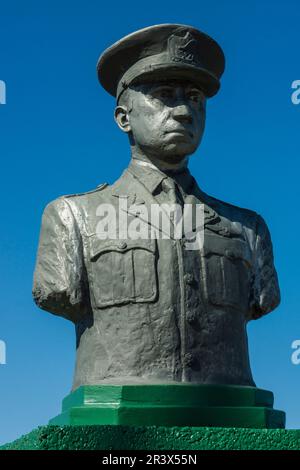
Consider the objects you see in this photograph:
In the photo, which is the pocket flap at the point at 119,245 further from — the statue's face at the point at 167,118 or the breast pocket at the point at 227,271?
the statue's face at the point at 167,118

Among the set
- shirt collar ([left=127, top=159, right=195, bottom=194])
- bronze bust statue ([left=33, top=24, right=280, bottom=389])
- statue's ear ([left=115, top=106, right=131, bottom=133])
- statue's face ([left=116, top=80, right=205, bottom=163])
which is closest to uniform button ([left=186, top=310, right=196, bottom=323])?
bronze bust statue ([left=33, top=24, right=280, bottom=389])

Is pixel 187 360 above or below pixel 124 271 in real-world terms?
below

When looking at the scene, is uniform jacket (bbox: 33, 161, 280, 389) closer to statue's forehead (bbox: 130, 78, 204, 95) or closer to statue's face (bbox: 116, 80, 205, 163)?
statue's face (bbox: 116, 80, 205, 163)

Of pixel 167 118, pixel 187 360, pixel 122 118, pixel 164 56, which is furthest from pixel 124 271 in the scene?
pixel 164 56

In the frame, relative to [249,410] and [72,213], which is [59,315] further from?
[249,410]

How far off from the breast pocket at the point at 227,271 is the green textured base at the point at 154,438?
1040mm

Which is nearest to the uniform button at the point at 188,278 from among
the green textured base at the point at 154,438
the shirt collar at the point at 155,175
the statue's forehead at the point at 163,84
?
the shirt collar at the point at 155,175

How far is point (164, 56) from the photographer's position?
681 cm

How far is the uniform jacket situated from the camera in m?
6.21

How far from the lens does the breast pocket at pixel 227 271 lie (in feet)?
21.2

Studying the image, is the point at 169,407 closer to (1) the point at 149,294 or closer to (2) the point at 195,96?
(1) the point at 149,294

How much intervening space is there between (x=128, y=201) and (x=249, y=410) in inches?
69.7

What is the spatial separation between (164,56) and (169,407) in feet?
8.59
